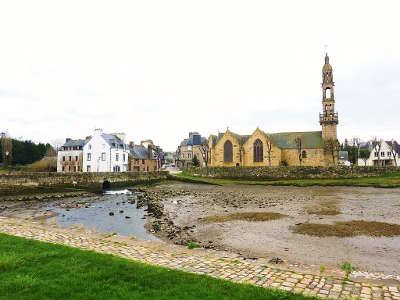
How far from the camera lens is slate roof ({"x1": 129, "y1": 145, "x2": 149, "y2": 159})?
7114 cm

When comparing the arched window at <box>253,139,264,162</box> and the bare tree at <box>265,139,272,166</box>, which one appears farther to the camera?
the arched window at <box>253,139,264,162</box>

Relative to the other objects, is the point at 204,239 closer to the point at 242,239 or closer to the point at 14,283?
the point at 242,239

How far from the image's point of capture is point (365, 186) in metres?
41.5

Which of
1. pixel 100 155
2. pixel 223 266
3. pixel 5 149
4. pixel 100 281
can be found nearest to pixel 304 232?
pixel 223 266

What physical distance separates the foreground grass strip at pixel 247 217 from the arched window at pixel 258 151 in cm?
4514

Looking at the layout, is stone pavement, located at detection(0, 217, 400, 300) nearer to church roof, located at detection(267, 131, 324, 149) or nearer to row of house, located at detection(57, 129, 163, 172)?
row of house, located at detection(57, 129, 163, 172)

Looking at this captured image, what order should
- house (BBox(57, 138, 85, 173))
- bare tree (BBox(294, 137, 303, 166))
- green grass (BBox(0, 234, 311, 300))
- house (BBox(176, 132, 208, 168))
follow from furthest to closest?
house (BBox(176, 132, 208, 168)), house (BBox(57, 138, 85, 173)), bare tree (BBox(294, 137, 303, 166)), green grass (BBox(0, 234, 311, 300))

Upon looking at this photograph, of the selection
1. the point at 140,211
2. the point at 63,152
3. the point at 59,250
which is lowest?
the point at 140,211

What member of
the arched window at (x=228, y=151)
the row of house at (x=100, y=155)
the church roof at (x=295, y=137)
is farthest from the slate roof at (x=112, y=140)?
the church roof at (x=295, y=137)

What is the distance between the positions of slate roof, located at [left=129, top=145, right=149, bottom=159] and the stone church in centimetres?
1827

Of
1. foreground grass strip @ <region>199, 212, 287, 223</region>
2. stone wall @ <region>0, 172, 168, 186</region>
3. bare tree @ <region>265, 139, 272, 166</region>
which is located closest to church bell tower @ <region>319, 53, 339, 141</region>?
bare tree @ <region>265, 139, 272, 166</region>

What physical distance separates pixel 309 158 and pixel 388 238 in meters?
51.7

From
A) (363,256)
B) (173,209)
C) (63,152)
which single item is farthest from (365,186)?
(63,152)

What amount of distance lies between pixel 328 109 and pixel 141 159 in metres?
44.5
